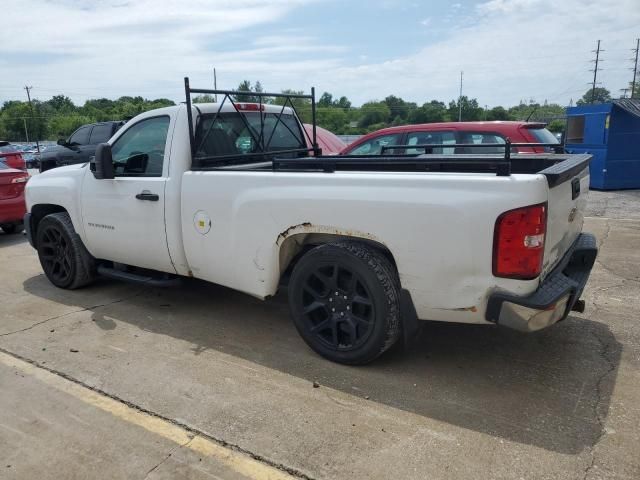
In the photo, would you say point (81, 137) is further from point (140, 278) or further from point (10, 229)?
point (140, 278)

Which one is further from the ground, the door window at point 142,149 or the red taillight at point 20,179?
the door window at point 142,149

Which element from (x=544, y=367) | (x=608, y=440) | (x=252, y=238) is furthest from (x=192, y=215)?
(x=608, y=440)

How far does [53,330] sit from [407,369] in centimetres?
305

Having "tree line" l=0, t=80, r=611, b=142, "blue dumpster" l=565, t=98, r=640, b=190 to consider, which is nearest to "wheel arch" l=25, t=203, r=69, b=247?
"blue dumpster" l=565, t=98, r=640, b=190

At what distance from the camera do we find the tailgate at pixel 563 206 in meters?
3.02

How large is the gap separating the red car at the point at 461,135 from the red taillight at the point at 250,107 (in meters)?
2.46

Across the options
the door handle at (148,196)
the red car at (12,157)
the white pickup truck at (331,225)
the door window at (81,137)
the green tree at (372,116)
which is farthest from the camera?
the green tree at (372,116)

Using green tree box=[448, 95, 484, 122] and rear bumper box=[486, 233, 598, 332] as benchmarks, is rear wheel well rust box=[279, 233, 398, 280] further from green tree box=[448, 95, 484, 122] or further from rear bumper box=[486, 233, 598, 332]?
green tree box=[448, 95, 484, 122]

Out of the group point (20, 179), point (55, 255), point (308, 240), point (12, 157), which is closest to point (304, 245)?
point (308, 240)

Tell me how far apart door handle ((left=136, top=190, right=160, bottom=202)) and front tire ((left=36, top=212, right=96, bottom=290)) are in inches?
50.5

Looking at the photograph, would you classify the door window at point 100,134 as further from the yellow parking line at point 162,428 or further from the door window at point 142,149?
the yellow parking line at point 162,428

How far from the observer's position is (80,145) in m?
14.4

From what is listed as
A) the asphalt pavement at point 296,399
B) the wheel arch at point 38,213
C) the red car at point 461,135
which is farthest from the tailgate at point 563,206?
the wheel arch at point 38,213

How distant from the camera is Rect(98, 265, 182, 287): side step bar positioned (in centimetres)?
468
